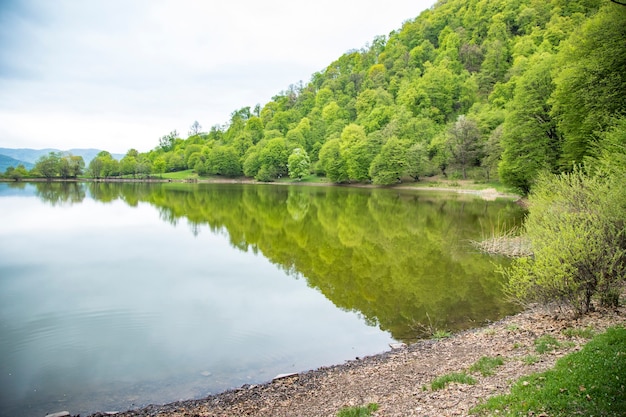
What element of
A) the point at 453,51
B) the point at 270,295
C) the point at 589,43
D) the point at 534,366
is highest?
the point at 453,51

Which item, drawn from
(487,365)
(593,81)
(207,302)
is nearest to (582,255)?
(487,365)

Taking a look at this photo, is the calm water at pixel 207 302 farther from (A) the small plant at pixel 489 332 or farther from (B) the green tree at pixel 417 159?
(B) the green tree at pixel 417 159

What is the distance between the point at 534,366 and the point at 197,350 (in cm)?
945

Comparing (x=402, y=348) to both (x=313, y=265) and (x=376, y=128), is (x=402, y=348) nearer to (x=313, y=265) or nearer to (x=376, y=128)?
(x=313, y=265)

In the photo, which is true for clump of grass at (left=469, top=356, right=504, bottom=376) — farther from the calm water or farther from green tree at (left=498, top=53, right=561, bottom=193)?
green tree at (left=498, top=53, right=561, bottom=193)

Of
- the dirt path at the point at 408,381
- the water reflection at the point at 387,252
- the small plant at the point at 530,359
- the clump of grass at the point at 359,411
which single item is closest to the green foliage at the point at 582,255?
the dirt path at the point at 408,381

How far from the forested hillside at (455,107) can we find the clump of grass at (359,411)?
853 inches

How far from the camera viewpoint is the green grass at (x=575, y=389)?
241 inches

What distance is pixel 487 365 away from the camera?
9.27 m

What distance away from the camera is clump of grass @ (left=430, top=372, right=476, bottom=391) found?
8.45 metres

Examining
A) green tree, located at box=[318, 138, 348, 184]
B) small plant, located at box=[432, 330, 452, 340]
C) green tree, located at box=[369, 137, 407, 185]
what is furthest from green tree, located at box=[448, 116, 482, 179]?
small plant, located at box=[432, 330, 452, 340]

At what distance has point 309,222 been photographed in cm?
3991

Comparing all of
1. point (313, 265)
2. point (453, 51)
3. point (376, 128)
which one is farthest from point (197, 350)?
point (453, 51)

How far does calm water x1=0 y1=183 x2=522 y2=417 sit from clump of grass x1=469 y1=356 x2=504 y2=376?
4133mm
